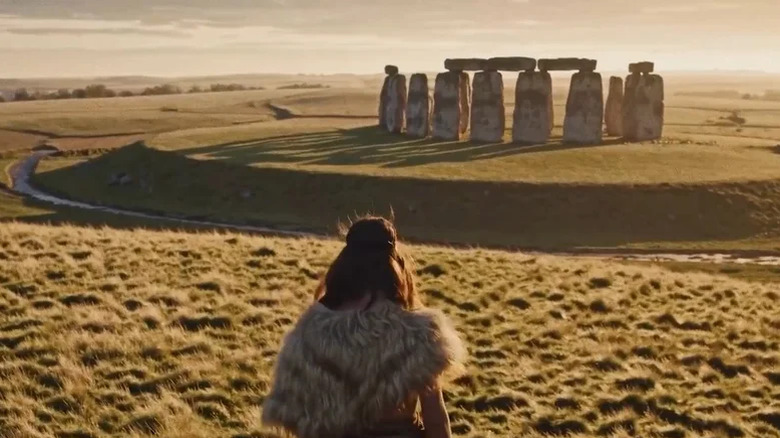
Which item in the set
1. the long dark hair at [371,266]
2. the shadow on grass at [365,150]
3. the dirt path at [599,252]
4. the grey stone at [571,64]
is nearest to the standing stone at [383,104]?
the shadow on grass at [365,150]

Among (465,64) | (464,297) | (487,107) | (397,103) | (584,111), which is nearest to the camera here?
(464,297)

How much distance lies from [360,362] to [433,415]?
525mm

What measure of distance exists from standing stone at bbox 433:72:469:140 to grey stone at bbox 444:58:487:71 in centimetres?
49

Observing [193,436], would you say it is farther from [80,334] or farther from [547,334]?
[547,334]

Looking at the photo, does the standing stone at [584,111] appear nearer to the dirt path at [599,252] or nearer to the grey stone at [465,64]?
the grey stone at [465,64]

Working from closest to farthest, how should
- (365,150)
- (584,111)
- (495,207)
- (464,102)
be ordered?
1. (495,207)
2. (584,111)
3. (365,150)
4. (464,102)

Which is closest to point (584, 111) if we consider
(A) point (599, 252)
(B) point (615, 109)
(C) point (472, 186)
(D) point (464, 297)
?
(B) point (615, 109)

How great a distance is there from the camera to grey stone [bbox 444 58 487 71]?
57719mm

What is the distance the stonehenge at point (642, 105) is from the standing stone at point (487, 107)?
7.72 meters

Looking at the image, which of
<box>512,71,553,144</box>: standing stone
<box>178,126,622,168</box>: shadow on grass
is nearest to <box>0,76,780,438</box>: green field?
<box>178,126,622,168</box>: shadow on grass

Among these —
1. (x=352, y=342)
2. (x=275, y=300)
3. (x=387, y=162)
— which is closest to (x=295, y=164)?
(x=387, y=162)

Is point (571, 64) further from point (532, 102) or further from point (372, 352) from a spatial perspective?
point (372, 352)

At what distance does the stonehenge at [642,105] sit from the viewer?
186 feet

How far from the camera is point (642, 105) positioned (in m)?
57.0
